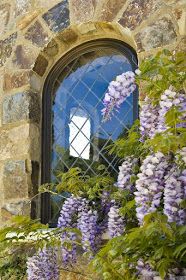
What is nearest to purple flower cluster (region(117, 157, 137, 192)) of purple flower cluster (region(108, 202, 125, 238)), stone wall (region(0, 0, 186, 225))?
purple flower cluster (region(108, 202, 125, 238))

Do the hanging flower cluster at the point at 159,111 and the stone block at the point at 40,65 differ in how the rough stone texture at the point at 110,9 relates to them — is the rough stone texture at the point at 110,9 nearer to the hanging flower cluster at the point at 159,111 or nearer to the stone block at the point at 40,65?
the stone block at the point at 40,65

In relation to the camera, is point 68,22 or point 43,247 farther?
point 68,22

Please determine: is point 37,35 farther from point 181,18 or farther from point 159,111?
point 159,111

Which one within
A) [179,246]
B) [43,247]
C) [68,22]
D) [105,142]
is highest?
[68,22]

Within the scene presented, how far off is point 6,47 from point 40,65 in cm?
35

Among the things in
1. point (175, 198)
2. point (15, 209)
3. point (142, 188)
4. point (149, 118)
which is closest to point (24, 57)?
point (15, 209)

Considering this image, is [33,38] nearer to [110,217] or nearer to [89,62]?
[89,62]

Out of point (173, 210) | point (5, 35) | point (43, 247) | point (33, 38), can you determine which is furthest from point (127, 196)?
point (5, 35)

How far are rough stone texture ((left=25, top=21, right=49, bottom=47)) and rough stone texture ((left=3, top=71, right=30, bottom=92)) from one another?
22cm

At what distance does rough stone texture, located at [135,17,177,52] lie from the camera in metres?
2.94

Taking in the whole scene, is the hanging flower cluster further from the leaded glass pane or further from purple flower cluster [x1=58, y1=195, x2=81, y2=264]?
the leaded glass pane

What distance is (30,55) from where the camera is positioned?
3611 millimetres

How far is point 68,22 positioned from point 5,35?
597 millimetres

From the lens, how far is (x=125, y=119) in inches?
129
